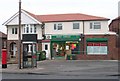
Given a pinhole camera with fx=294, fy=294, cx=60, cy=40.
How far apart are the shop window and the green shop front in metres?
1.84

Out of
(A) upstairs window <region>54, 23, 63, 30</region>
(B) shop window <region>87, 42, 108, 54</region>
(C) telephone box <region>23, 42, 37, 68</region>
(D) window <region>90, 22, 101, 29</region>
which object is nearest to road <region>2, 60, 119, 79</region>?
(C) telephone box <region>23, 42, 37, 68</region>

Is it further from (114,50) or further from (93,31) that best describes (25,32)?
(114,50)

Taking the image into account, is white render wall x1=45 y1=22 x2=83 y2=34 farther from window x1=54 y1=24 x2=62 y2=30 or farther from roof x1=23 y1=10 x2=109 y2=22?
roof x1=23 y1=10 x2=109 y2=22

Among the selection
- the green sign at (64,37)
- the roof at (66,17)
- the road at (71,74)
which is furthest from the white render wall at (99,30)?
the road at (71,74)

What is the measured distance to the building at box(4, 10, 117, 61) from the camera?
4469 cm

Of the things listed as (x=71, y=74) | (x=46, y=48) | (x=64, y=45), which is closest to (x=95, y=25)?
(x=64, y=45)

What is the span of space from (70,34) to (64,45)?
6.59 ft

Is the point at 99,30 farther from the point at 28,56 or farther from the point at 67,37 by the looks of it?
the point at 28,56

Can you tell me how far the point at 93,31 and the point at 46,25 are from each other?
25.7 feet

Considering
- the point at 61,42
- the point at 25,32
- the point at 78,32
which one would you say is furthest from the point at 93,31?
the point at 25,32

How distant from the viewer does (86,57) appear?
137 ft

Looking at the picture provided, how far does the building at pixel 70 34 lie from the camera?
44.7 m

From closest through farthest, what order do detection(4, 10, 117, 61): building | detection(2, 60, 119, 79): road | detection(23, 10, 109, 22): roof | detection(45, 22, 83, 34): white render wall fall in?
detection(2, 60, 119, 79): road, detection(4, 10, 117, 61): building, detection(45, 22, 83, 34): white render wall, detection(23, 10, 109, 22): roof

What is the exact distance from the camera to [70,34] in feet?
153
